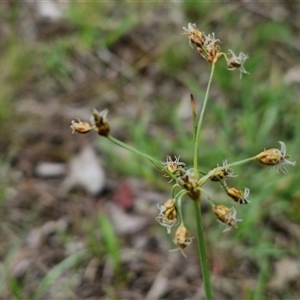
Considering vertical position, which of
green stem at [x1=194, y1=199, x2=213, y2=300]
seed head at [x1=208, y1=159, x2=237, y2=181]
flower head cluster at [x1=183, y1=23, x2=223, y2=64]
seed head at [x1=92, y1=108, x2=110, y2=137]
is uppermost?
flower head cluster at [x1=183, y1=23, x2=223, y2=64]

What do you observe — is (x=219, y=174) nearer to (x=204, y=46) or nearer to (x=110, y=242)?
(x=204, y=46)

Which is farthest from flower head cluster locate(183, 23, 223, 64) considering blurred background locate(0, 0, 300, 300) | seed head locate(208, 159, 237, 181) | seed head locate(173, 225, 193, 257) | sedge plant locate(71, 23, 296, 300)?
blurred background locate(0, 0, 300, 300)

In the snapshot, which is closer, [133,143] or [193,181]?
[193,181]

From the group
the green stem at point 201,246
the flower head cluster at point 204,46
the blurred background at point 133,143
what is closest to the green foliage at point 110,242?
the blurred background at point 133,143

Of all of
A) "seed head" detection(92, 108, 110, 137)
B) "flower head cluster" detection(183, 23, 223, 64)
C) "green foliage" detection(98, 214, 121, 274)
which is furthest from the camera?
"green foliage" detection(98, 214, 121, 274)

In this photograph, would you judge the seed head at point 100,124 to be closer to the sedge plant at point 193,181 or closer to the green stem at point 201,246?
the sedge plant at point 193,181

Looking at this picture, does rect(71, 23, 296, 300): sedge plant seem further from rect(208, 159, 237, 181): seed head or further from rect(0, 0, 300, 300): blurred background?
rect(0, 0, 300, 300): blurred background

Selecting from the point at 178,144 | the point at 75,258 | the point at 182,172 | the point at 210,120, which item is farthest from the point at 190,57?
the point at 182,172

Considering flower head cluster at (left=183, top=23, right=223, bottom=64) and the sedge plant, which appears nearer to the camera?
the sedge plant

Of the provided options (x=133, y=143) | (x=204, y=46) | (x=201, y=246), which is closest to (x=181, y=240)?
(x=201, y=246)
